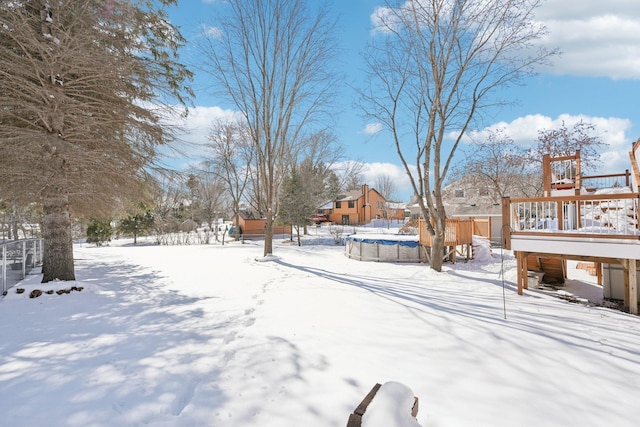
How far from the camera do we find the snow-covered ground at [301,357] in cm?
243

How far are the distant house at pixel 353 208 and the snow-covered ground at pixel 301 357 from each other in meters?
37.8

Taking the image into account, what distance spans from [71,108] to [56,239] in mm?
2732

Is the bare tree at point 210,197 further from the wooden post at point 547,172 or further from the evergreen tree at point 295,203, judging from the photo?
the wooden post at point 547,172

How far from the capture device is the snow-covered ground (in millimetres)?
2426

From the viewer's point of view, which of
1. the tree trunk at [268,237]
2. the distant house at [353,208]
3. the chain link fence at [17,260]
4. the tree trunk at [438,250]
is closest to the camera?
the chain link fence at [17,260]

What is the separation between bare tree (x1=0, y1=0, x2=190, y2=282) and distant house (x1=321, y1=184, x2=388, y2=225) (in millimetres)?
37244

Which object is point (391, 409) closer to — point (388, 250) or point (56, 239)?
point (56, 239)

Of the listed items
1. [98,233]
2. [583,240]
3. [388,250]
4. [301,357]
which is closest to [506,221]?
→ [583,240]

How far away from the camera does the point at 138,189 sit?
800 cm

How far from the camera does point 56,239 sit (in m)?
6.61

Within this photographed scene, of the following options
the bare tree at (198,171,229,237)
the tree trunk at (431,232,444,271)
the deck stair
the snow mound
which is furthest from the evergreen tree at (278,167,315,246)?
the snow mound

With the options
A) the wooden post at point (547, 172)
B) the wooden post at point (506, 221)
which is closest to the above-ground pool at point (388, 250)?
the wooden post at point (547, 172)

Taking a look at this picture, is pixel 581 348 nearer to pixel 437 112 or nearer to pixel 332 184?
pixel 437 112

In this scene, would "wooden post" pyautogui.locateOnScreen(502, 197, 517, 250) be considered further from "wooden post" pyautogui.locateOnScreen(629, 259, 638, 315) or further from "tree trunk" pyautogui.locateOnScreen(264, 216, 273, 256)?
"tree trunk" pyautogui.locateOnScreen(264, 216, 273, 256)
